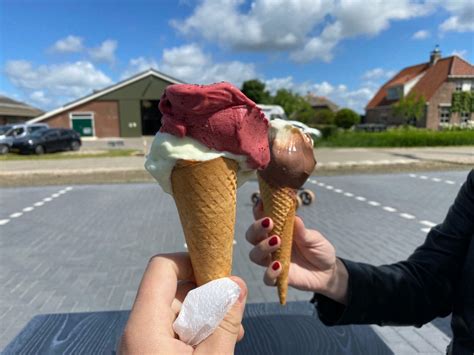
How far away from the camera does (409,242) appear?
13.8ft

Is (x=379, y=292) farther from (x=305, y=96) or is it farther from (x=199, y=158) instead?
(x=305, y=96)

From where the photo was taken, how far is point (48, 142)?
1825cm

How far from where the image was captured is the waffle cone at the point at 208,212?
1.09 m

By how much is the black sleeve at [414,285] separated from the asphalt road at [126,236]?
20.4 inches

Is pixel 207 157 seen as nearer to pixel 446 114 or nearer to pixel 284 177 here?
pixel 284 177

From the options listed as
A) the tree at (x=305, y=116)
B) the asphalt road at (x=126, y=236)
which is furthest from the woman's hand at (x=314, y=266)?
the tree at (x=305, y=116)

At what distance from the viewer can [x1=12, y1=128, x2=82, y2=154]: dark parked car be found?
17.4 metres

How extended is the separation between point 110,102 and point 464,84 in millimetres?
28303

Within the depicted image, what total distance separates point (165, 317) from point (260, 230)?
0.47m

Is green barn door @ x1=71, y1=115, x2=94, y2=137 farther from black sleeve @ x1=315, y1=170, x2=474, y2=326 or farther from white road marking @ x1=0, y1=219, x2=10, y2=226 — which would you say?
black sleeve @ x1=315, y1=170, x2=474, y2=326

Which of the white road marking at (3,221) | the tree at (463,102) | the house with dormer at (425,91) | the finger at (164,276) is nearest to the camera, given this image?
the finger at (164,276)

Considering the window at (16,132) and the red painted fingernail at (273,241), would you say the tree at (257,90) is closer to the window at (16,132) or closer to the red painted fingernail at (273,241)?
the window at (16,132)

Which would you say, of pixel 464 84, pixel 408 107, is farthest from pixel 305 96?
pixel 464 84

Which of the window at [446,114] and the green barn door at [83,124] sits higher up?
the green barn door at [83,124]
